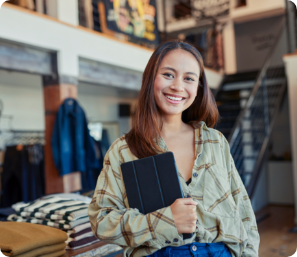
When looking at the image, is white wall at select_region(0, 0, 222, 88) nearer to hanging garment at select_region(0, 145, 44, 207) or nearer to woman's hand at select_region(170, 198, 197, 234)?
hanging garment at select_region(0, 145, 44, 207)

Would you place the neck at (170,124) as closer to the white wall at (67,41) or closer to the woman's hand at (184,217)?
the woman's hand at (184,217)

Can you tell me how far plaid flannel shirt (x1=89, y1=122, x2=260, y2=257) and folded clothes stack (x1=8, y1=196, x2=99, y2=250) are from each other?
431 millimetres

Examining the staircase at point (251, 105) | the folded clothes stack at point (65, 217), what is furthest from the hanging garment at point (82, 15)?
the folded clothes stack at point (65, 217)

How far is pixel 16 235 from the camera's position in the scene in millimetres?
1189

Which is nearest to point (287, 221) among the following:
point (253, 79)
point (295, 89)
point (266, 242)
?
point (266, 242)

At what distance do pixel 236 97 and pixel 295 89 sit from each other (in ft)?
4.92

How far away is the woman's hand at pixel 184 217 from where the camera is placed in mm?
910

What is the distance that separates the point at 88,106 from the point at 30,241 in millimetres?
5921

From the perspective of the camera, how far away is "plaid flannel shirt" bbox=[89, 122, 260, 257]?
0.92m

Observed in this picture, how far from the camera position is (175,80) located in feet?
3.51

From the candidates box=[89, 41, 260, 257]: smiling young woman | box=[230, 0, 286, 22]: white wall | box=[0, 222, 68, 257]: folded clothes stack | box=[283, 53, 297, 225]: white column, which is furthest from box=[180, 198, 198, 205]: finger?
box=[230, 0, 286, 22]: white wall

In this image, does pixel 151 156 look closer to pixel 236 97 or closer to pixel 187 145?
pixel 187 145

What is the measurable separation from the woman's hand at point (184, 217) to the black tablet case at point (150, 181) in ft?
0.18

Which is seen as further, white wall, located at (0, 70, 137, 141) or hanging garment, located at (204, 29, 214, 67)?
hanging garment, located at (204, 29, 214, 67)
